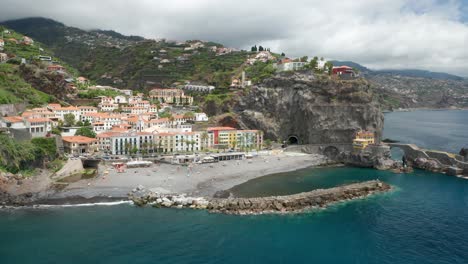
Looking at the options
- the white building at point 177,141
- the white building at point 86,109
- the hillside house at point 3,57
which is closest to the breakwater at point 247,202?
the white building at point 177,141

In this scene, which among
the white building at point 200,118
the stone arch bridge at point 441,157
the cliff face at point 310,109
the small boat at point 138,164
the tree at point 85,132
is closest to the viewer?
the small boat at point 138,164

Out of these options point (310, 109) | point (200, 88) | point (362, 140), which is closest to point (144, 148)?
point (310, 109)

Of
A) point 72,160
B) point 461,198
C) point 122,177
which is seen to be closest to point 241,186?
point 122,177

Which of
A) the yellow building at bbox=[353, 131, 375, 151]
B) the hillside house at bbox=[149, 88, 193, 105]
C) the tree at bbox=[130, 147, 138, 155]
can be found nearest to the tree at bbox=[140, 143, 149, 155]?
the tree at bbox=[130, 147, 138, 155]

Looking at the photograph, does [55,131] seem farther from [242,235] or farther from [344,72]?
[344,72]

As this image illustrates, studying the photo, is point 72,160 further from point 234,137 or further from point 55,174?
point 234,137

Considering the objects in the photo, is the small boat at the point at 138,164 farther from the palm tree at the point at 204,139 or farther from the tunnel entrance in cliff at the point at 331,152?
the tunnel entrance in cliff at the point at 331,152

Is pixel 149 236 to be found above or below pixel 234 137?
below

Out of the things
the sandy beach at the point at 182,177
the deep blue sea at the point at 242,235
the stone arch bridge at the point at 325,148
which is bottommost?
the deep blue sea at the point at 242,235
